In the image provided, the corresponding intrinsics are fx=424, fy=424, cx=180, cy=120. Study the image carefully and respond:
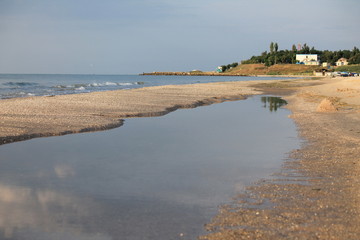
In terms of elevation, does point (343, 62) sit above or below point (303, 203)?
above

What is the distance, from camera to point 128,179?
1016 cm

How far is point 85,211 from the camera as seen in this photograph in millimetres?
7754

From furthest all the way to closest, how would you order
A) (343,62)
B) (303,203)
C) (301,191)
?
(343,62) → (301,191) → (303,203)

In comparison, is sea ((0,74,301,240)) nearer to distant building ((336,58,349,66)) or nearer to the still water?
the still water

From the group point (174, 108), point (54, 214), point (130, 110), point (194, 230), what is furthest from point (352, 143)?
point (174, 108)

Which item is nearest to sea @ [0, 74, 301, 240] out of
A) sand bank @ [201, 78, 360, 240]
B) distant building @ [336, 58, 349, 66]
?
sand bank @ [201, 78, 360, 240]

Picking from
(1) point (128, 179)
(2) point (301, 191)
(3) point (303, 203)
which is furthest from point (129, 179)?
(3) point (303, 203)

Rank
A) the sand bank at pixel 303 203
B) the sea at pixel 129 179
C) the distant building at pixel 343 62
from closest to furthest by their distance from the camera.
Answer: the sand bank at pixel 303 203 < the sea at pixel 129 179 < the distant building at pixel 343 62

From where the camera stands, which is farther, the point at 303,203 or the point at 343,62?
the point at 343,62

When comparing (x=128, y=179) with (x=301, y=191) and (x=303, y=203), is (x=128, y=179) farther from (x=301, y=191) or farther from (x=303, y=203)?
(x=303, y=203)

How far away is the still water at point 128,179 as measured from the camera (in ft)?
23.1

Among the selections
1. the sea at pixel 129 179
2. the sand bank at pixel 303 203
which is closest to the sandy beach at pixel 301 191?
the sand bank at pixel 303 203

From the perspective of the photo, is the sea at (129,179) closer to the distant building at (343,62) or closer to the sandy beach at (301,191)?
the sandy beach at (301,191)

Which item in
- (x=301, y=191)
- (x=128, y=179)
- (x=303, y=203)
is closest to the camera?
(x=303, y=203)
